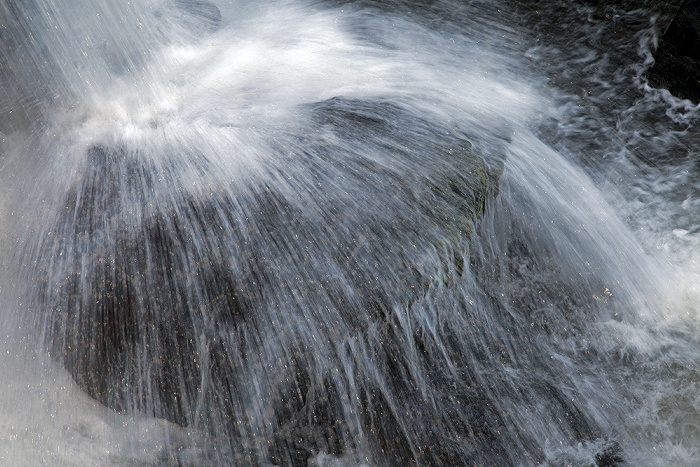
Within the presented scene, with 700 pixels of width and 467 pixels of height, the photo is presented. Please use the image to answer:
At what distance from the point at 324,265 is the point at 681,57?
4.12 meters

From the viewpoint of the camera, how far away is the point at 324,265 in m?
2.99

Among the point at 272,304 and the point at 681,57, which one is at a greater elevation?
the point at 681,57

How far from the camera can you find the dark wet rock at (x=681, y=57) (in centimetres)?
459

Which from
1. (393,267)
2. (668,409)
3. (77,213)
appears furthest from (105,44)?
(668,409)

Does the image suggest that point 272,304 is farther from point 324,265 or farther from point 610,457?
point 610,457

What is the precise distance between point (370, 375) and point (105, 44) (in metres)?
3.50

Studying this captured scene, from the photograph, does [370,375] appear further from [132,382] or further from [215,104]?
[215,104]

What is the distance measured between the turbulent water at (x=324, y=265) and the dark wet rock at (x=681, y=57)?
31 cm

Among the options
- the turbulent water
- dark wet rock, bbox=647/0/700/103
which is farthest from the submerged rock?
dark wet rock, bbox=647/0/700/103

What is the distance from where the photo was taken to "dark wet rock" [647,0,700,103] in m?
4.59

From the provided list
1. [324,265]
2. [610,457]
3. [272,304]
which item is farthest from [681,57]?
[272,304]

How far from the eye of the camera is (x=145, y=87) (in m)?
4.16

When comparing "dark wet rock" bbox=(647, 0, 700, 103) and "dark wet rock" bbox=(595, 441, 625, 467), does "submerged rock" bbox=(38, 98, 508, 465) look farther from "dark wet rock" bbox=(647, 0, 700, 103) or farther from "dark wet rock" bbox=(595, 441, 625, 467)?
"dark wet rock" bbox=(647, 0, 700, 103)

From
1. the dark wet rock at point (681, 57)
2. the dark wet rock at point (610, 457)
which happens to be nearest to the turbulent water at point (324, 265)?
the dark wet rock at point (610, 457)
